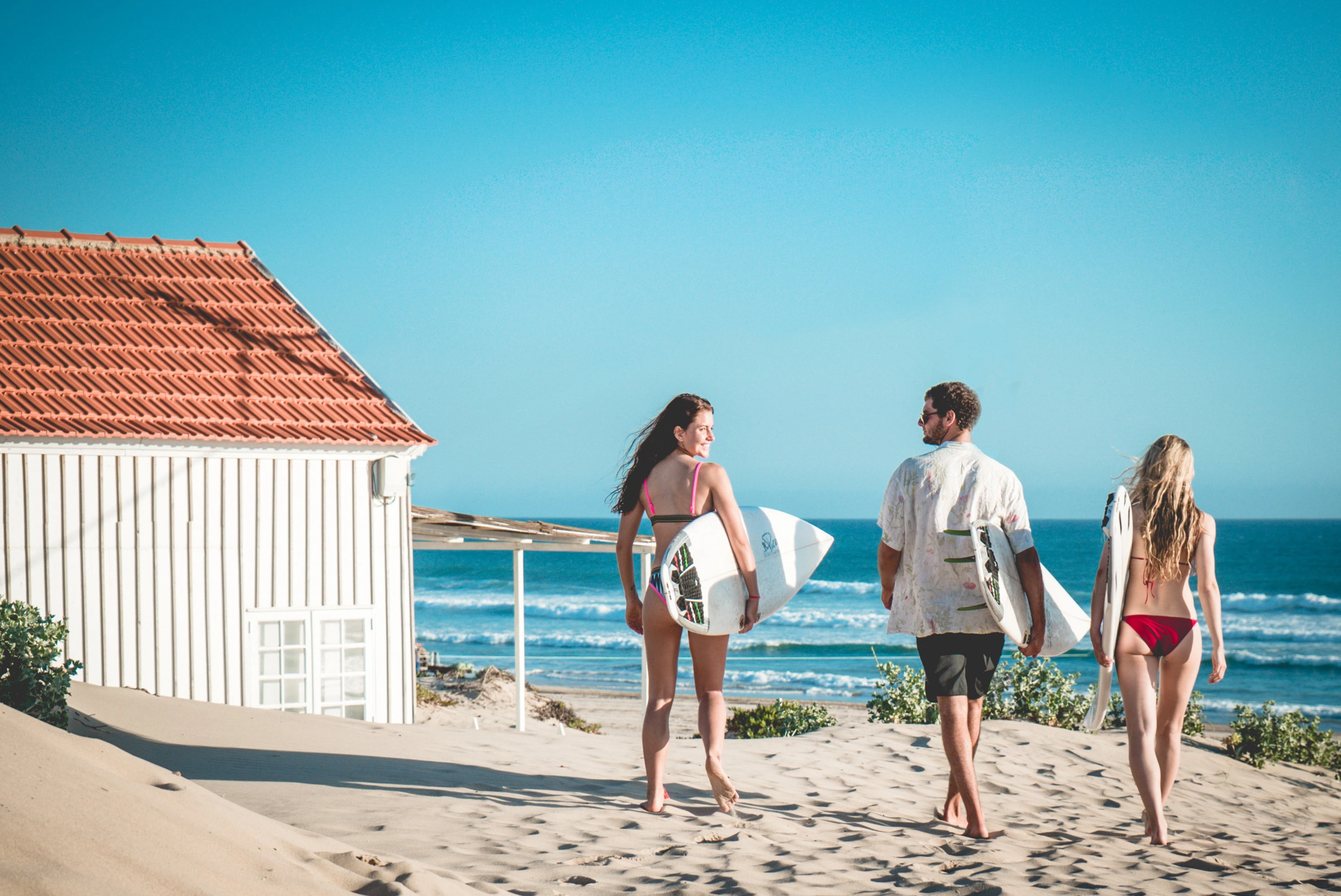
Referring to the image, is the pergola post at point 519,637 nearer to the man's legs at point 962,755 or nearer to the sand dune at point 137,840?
the man's legs at point 962,755

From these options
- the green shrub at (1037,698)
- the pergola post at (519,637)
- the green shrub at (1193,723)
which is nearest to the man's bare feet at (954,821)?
the green shrub at (1037,698)

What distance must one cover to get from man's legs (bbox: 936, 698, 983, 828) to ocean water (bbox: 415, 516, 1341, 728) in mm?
14690

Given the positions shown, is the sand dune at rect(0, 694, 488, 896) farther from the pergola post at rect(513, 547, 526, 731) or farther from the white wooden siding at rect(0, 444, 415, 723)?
the pergola post at rect(513, 547, 526, 731)

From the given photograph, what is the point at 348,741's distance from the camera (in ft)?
20.9

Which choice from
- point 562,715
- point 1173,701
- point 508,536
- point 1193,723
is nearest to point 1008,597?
point 1173,701

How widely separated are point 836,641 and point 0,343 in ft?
86.5

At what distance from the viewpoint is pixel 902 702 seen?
8.98 metres

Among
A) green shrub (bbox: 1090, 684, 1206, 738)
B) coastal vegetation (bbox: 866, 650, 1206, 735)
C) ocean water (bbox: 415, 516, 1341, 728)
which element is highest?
coastal vegetation (bbox: 866, 650, 1206, 735)

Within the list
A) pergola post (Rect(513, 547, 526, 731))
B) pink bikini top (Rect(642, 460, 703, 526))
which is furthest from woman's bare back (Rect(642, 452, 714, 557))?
pergola post (Rect(513, 547, 526, 731))

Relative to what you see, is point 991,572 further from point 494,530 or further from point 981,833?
point 494,530

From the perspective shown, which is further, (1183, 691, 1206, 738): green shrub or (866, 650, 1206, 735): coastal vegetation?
(1183, 691, 1206, 738): green shrub

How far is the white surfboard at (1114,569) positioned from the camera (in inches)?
159

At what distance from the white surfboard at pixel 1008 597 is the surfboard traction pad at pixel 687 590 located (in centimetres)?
114

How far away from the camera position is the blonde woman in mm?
4102
